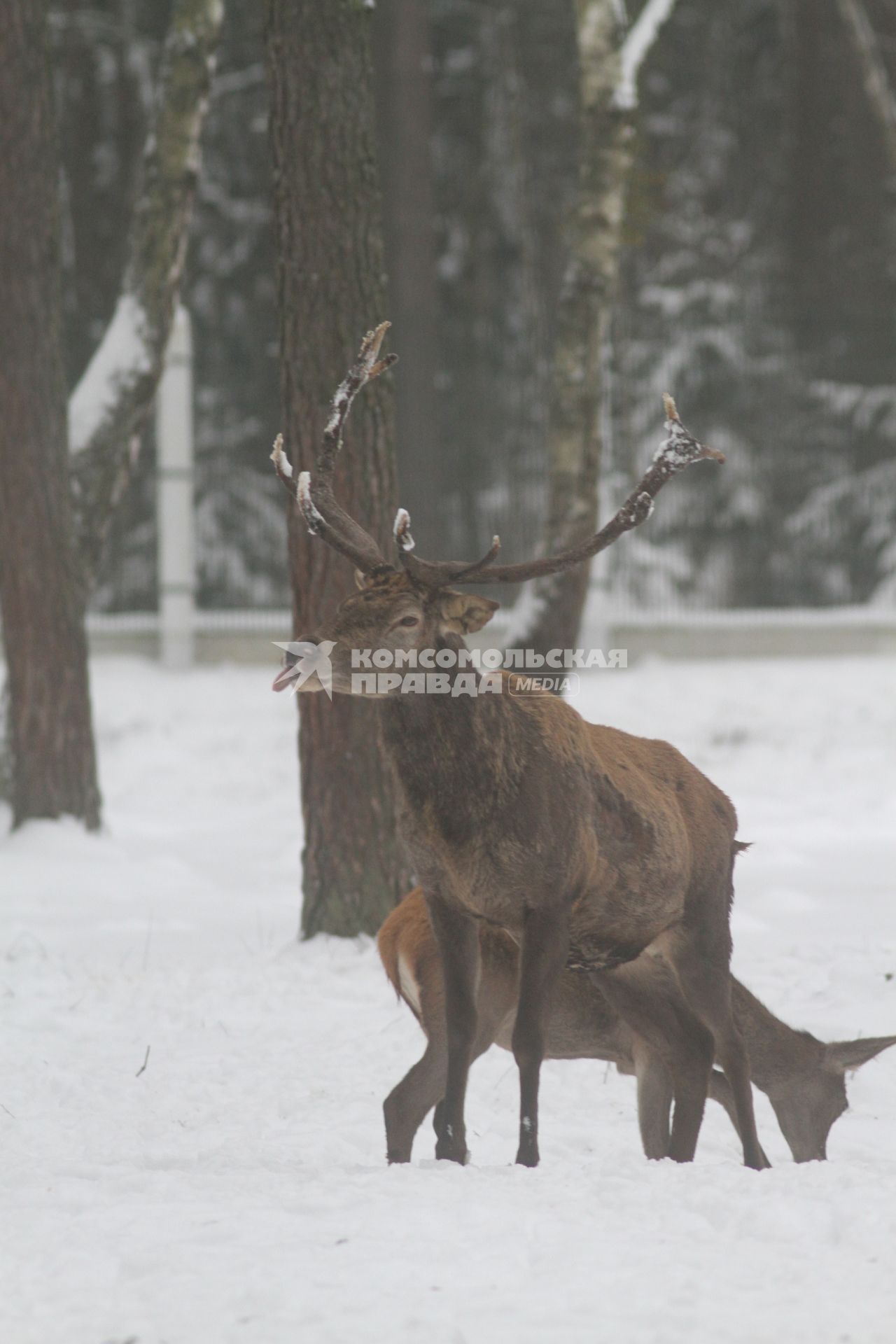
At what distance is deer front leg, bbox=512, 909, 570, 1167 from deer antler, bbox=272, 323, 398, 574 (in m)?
1.01

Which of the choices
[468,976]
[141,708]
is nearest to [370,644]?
[468,976]

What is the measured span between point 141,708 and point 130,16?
12454 mm

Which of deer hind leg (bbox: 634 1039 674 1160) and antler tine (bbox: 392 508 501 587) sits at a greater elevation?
antler tine (bbox: 392 508 501 587)

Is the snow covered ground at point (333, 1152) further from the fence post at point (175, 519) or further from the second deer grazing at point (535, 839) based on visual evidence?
the fence post at point (175, 519)

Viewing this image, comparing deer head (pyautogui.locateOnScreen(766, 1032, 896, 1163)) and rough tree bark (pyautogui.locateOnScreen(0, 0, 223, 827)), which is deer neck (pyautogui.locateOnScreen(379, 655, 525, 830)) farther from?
rough tree bark (pyautogui.locateOnScreen(0, 0, 223, 827))

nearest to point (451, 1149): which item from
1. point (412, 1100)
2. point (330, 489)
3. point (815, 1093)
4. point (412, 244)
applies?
point (412, 1100)

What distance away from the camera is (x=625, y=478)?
687 inches

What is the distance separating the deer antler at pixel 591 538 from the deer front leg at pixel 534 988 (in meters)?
0.87

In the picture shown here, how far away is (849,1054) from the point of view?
5023mm

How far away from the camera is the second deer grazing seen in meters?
4.27

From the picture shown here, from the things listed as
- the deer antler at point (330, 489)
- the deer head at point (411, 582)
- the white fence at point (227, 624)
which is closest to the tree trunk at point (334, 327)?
the deer antler at point (330, 489)

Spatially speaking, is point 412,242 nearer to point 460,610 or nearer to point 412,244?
point 412,244

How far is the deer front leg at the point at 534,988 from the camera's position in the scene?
4285 millimetres

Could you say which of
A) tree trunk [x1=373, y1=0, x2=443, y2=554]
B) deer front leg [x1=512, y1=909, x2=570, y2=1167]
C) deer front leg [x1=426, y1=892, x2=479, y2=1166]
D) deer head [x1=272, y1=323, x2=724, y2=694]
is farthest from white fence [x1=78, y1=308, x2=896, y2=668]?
deer front leg [x1=512, y1=909, x2=570, y2=1167]
